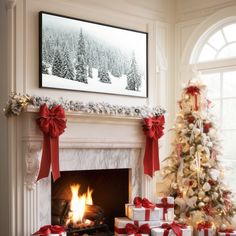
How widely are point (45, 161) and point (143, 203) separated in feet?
3.92

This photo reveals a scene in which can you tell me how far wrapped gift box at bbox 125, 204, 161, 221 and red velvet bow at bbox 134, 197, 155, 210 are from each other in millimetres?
37

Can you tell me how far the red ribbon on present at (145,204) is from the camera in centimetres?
415

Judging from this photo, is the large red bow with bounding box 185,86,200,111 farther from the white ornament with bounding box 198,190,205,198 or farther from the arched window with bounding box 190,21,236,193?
the white ornament with bounding box 198,190,205,198

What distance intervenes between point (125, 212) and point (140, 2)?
7.84 feet

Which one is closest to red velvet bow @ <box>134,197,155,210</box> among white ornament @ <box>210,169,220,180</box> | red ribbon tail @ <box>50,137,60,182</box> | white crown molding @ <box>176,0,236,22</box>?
white ornament @ <box>210,169,220,180</box>

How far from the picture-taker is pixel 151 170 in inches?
174

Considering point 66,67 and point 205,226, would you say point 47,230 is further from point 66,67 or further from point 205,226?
point 205,226

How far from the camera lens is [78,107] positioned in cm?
388

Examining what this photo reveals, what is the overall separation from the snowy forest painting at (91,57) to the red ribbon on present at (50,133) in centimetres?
35

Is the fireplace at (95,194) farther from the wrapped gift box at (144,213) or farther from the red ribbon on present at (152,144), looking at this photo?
the wrapped gift box at (144,213)

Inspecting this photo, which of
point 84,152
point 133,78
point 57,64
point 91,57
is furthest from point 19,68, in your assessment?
point 133,78

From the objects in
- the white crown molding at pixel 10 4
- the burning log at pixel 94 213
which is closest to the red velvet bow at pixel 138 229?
the burning log at pixel 94 213

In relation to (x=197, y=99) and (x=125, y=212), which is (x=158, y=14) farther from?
(x=125, y=212)

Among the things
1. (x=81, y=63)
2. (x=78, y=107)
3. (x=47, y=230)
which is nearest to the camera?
(x=47, y=230)
